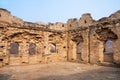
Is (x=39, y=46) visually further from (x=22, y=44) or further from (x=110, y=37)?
(x=110, y=37)

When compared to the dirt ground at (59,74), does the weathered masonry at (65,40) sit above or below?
above

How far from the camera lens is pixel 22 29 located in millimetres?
12766

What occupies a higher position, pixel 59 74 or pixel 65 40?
pixel 65 40

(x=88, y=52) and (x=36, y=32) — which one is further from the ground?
(x=36, y=32)

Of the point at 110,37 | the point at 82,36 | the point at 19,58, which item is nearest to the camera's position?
the point at 110,37

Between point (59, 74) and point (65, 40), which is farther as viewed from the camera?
point (65, 40)

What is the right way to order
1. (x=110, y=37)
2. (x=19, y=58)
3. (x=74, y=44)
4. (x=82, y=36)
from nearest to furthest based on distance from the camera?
(x=110, y=37)
(x=19, y=58)
(x=82, y=36)
(x=74, y=44)

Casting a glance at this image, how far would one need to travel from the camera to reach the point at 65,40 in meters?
15.5

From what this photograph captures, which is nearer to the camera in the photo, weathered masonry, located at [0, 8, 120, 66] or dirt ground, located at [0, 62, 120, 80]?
dirt ground, located at [0, 62, 120, 80]

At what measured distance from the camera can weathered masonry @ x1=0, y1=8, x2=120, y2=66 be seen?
11438mm

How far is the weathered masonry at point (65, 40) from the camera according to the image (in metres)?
11.4

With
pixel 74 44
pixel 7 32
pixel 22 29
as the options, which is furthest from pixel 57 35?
pixel 7 32

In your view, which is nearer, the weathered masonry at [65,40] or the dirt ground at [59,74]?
the dirt ground at [59,74]

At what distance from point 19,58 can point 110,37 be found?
7.92m
